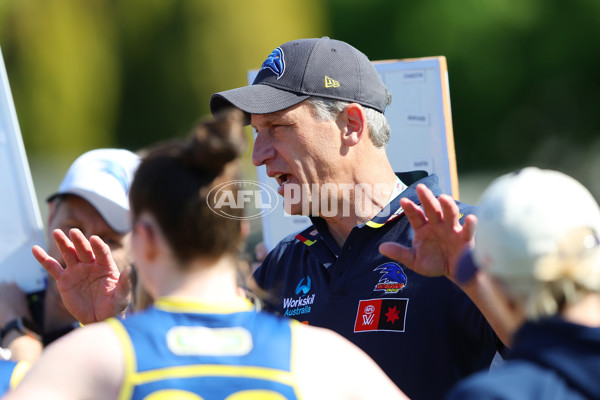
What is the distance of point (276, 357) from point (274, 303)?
4.27ft

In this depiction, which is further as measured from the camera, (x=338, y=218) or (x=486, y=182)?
(x=486, y=182)

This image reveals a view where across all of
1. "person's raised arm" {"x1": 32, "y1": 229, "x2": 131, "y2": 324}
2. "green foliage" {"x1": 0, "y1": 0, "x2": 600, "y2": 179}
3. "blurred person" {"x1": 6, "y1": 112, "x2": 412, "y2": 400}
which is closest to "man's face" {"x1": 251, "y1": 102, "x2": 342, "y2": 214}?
"person's raised arm" {"x1": 32, "y1": 229, "x2": 131, "y2": 324}

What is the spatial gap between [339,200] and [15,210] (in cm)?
179

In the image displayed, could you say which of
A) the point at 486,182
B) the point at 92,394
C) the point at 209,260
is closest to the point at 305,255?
the point at 209,260

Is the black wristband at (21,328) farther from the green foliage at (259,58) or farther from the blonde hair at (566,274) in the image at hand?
the green foliage at (259,58)

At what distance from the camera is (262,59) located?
9008 millimetres

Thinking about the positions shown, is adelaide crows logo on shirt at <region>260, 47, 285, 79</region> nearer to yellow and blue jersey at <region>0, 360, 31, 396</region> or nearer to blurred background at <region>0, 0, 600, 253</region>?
yellow and blue jersey at <region>0, 360, 31, 396</region>

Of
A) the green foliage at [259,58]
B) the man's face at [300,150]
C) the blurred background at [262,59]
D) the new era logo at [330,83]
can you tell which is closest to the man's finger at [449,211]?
the man's face at [300,150]

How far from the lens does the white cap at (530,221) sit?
1532 mm

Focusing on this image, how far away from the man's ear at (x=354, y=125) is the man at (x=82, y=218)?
1020 millimetres

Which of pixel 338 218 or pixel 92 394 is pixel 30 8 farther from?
pixel 92 394

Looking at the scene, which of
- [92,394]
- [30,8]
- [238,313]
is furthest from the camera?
[30,8]

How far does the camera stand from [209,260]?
1.69m

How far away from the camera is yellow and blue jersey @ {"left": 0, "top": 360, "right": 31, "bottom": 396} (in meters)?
1.78
